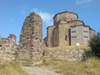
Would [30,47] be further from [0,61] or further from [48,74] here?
[0,61]

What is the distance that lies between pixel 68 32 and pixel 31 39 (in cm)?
2051

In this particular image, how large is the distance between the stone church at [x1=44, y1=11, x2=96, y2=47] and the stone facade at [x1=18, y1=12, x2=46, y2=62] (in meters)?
17.9

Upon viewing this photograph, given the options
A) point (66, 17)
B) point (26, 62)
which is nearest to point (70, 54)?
point (26, 62)

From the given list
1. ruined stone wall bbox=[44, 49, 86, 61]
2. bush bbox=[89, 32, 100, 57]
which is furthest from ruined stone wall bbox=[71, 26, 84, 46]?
bush bbox=[89, 32, 100, 57]

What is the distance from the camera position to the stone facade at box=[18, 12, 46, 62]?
336 inches

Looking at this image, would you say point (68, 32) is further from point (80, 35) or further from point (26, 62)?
point (26, 62)

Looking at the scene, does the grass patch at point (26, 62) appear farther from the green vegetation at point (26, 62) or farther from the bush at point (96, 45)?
the bush at point (96, 45)

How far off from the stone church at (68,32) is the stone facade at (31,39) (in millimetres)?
→ 17947

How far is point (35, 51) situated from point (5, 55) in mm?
3543

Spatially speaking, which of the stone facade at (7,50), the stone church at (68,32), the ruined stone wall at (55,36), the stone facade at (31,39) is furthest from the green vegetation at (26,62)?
the ruined stone wall at (55,36)

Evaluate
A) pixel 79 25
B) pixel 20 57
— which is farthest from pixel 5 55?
pixel 79 25

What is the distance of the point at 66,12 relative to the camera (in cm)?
3072

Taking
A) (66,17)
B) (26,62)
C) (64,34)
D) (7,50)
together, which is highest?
(66,17)

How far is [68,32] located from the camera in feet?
92.5
